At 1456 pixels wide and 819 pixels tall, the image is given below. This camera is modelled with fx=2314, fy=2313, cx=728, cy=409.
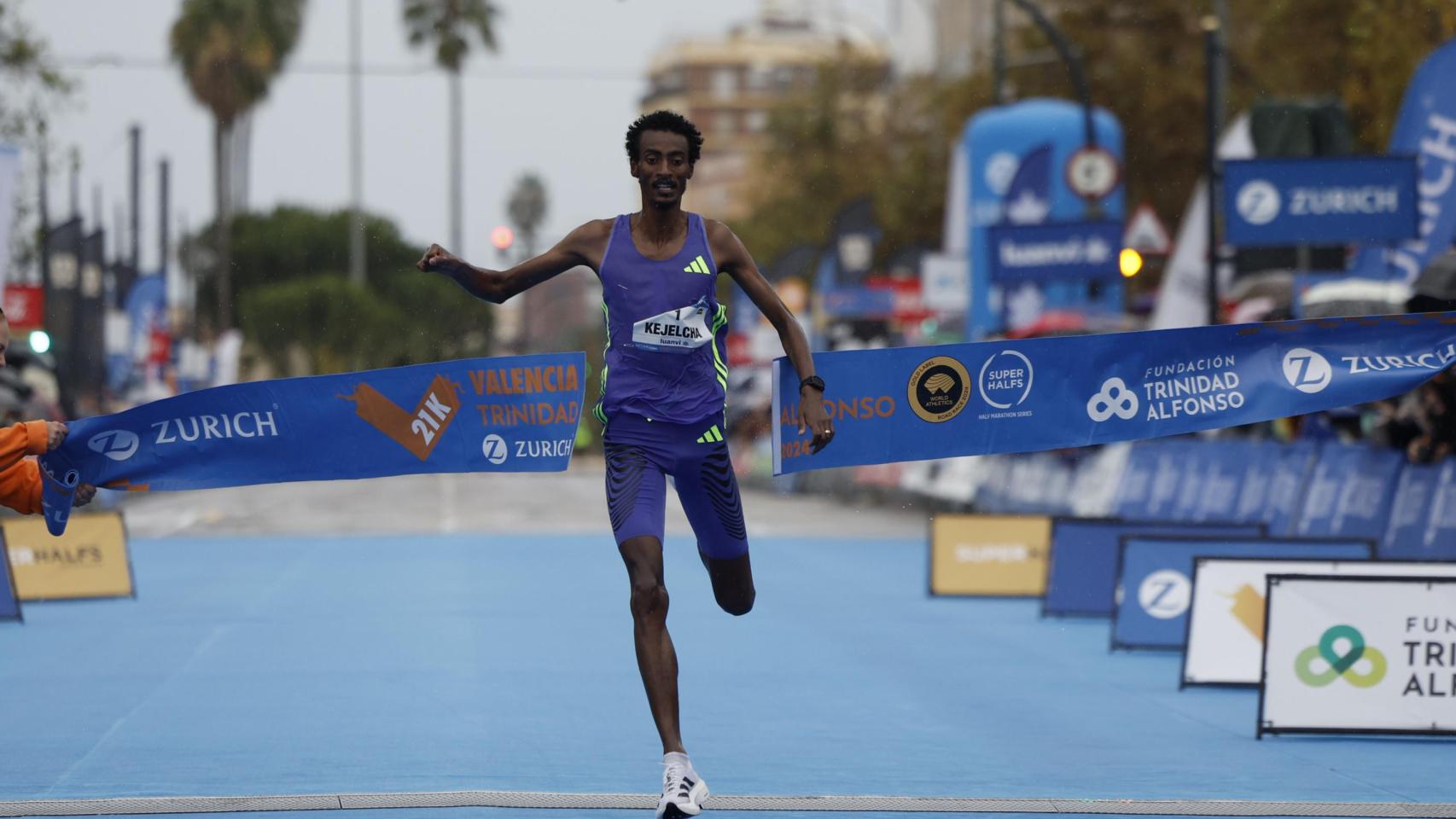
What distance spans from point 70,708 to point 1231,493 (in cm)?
1151

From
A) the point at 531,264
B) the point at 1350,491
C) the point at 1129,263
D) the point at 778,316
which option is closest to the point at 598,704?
the point at 531,264

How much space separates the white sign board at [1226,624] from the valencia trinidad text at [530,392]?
15.3ft

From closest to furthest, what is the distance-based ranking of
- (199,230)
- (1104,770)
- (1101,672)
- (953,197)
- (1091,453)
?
(1104,770), (1101,672), (1091,453), (953,197), (199,230)

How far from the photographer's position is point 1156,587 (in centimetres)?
1404

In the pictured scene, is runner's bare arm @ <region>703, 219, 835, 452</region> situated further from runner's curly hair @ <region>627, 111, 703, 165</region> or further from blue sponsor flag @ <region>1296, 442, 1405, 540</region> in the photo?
blue sponsor flag @ <region>1296, 442, 1405, 540</region>

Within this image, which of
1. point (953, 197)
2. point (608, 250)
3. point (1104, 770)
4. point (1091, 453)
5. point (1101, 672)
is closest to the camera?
point (608, 250)

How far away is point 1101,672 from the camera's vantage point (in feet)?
42.7

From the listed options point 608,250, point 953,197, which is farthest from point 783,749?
point 953,197

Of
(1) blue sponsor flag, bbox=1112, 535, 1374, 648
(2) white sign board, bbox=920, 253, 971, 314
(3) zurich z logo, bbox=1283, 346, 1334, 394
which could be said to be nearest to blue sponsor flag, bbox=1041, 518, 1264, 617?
(1) blue sponsor flag, bbox=1112, 535, 1374, 648

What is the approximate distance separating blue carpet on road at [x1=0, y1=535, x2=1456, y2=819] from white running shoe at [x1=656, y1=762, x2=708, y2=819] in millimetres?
597

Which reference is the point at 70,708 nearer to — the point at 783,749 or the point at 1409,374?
the point at 783,749

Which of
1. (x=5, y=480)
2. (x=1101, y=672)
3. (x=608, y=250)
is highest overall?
(x=608, y=250)

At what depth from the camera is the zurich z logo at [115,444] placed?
844 cm

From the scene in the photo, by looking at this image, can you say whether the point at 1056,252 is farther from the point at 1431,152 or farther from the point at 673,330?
the point at 673,330
